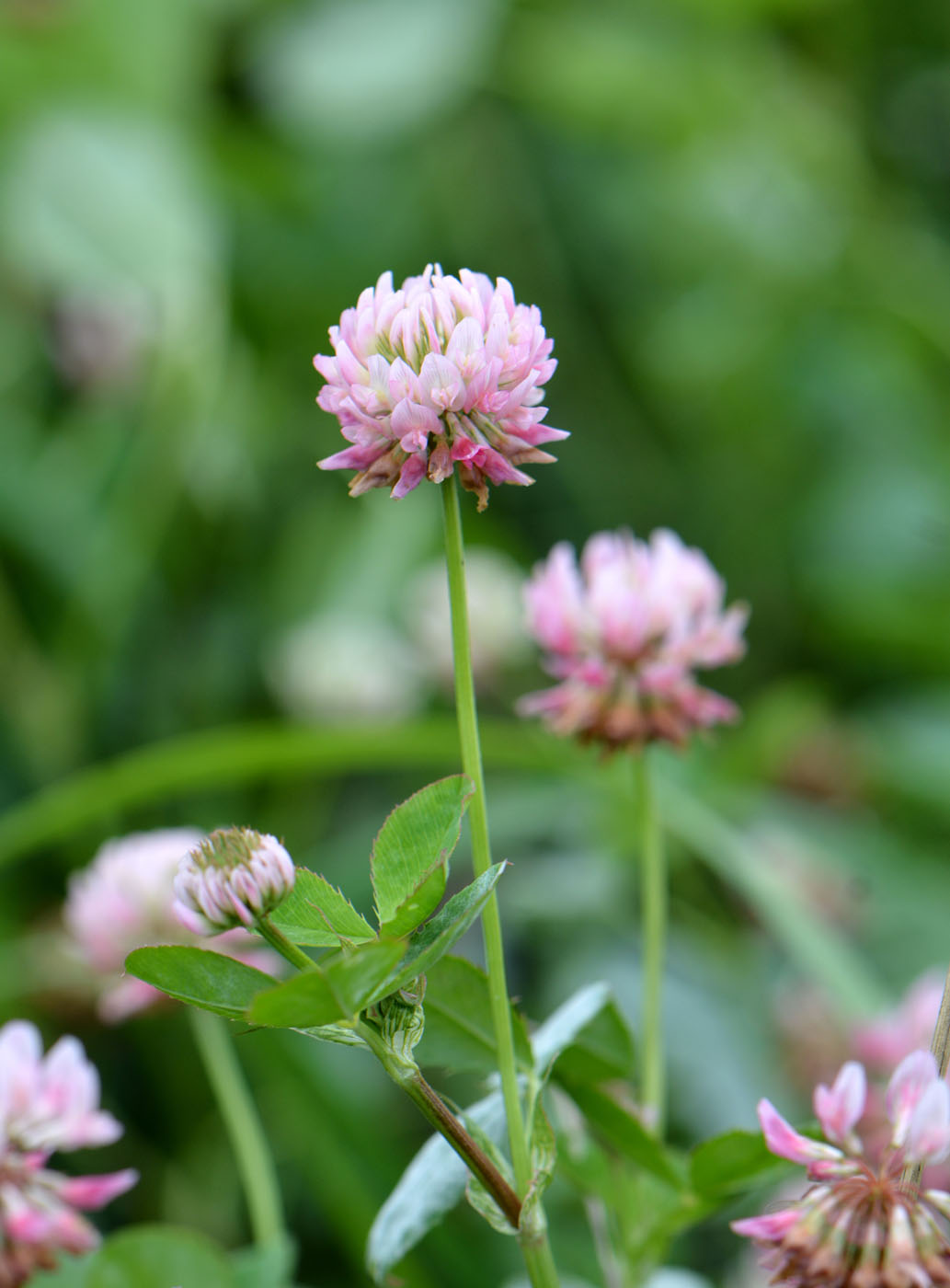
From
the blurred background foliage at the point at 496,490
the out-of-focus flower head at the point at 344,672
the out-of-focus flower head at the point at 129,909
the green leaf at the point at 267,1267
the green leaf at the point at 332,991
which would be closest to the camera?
the green leaf at the point at 332,991

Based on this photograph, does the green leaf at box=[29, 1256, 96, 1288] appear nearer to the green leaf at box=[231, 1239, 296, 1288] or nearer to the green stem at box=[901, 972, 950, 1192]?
the green leaf at box=[231, 1239, 296, 1288]

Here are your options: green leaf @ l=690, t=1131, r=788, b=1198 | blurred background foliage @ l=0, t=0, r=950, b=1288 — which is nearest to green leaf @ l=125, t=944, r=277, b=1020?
green leaf @ l=690, t=1131, r=788, b=1198

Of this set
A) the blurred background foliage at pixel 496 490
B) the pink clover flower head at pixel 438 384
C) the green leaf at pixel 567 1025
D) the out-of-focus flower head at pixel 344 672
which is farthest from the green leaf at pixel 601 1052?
the out-of-focus flower head at pixel 344 672

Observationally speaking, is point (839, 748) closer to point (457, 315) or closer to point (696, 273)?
point (696, 273)

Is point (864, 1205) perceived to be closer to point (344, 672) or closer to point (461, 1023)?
point (461, 1023)

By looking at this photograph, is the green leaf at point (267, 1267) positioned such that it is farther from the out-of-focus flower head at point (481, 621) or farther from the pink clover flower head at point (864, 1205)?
the out-of-focus flower head at point (481, 621)

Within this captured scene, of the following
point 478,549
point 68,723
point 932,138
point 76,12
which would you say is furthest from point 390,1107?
point 932,138
